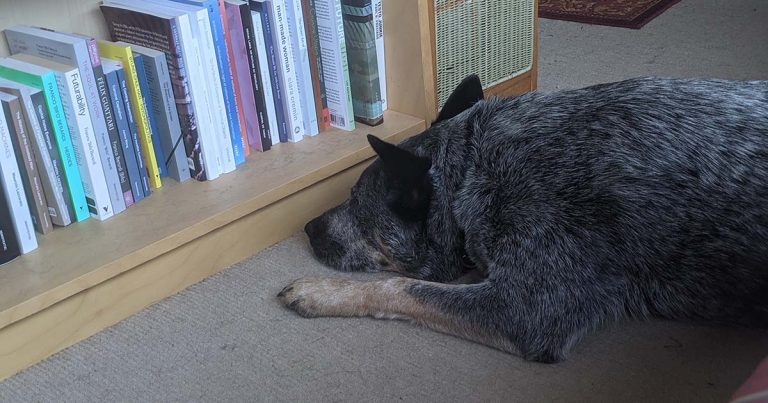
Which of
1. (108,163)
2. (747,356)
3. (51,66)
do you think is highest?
(51,66)

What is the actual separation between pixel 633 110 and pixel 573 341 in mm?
523

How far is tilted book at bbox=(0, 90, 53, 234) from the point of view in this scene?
6.43 feet

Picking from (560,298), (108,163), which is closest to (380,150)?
(560,298)

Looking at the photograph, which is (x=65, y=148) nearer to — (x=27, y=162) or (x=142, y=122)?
(x=27, y=162)

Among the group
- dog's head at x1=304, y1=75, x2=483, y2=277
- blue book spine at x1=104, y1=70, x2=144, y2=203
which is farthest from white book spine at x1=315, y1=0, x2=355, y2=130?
blue book spine at x1=104, y1=70, x2=144, y2=203

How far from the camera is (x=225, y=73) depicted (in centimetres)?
228

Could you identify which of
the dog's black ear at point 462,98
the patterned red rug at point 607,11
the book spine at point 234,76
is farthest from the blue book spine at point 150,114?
the patterned red rug at point 607,11

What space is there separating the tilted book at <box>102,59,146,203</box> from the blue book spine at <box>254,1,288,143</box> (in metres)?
0.39

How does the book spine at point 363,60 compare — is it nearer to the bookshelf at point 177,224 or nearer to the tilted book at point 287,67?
the bookshelf at point 177,224

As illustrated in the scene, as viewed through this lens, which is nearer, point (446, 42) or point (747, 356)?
point (747, 356)

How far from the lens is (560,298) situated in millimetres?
1882

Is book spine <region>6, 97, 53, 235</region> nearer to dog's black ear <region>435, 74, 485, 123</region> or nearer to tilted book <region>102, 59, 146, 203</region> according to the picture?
tilted book <region>102, 59, 146, 203</region>

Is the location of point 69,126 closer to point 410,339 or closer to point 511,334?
point 410,339

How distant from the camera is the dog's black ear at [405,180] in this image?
1.99 meters
